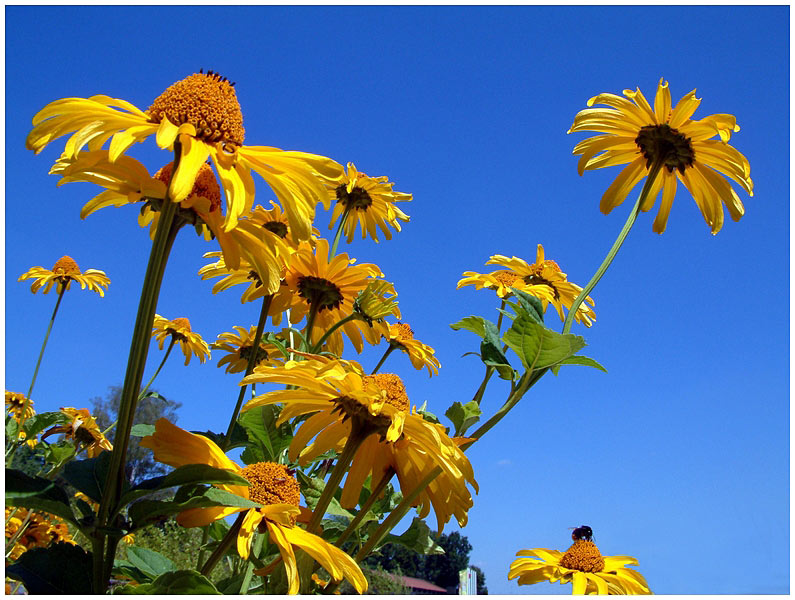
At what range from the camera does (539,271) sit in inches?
139

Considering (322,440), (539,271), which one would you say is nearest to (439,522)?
(322,440)

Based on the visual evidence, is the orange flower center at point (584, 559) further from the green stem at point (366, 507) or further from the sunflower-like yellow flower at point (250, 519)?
the sunflower-like yellow flower at point (250, 519)

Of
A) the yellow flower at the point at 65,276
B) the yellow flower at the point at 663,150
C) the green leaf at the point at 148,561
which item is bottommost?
the green leaf at the point at 148,561

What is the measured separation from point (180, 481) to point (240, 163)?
53 centimetres

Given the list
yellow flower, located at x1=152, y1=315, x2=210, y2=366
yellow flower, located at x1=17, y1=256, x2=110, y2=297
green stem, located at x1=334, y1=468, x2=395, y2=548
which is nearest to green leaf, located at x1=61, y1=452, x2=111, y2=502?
green stem, located at x1=334, y1=468, x2=395, y2=548

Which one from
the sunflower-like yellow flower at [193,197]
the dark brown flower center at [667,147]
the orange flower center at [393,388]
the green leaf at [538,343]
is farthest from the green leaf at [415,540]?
the dark brown flower center at [667,147]

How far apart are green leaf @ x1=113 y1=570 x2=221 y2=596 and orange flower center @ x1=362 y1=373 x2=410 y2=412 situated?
0.52 meters

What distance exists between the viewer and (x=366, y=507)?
4.20 feet

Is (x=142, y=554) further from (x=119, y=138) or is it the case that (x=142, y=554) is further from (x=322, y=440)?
(x=119, y=138)

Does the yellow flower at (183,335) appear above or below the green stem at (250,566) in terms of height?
above

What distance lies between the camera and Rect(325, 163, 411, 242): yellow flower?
3.03 m

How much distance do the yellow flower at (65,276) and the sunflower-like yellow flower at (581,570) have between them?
4.25 m

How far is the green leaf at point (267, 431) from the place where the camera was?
67.0 inches

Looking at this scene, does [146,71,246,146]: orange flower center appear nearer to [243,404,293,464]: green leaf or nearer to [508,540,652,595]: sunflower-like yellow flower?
[243,404,293,464]: green leaf
